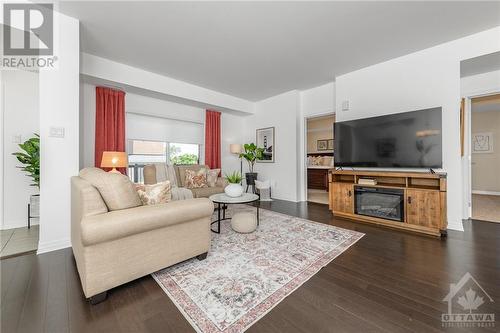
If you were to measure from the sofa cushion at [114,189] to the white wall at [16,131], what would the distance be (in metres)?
2.65

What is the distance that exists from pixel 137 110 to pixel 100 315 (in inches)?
154

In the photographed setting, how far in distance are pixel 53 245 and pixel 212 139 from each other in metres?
3.70

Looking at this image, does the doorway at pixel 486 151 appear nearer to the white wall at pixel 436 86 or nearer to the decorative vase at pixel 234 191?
the white wall at pixel 436 86

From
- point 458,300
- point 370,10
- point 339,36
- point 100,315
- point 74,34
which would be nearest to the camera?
point 100,315

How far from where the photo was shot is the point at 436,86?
3107 millimetres

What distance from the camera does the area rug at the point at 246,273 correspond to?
53.4 inches

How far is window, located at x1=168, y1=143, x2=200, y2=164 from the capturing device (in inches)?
195

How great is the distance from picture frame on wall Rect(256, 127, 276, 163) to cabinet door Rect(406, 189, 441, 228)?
3.20 m

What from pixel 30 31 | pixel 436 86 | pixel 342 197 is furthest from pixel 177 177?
pixel 436 86

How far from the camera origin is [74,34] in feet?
8.22

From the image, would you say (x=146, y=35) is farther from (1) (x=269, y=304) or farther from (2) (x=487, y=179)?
(2) (x=487, y=179)

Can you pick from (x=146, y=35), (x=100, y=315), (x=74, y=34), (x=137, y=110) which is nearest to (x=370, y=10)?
(x=146, y=35)

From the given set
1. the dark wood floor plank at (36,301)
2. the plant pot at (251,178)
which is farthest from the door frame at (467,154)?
the dark wood floor plank at (36,301)

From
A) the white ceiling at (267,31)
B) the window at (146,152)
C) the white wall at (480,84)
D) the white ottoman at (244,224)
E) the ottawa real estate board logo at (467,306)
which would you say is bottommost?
the ottawa real estate board logo at (467,306)
